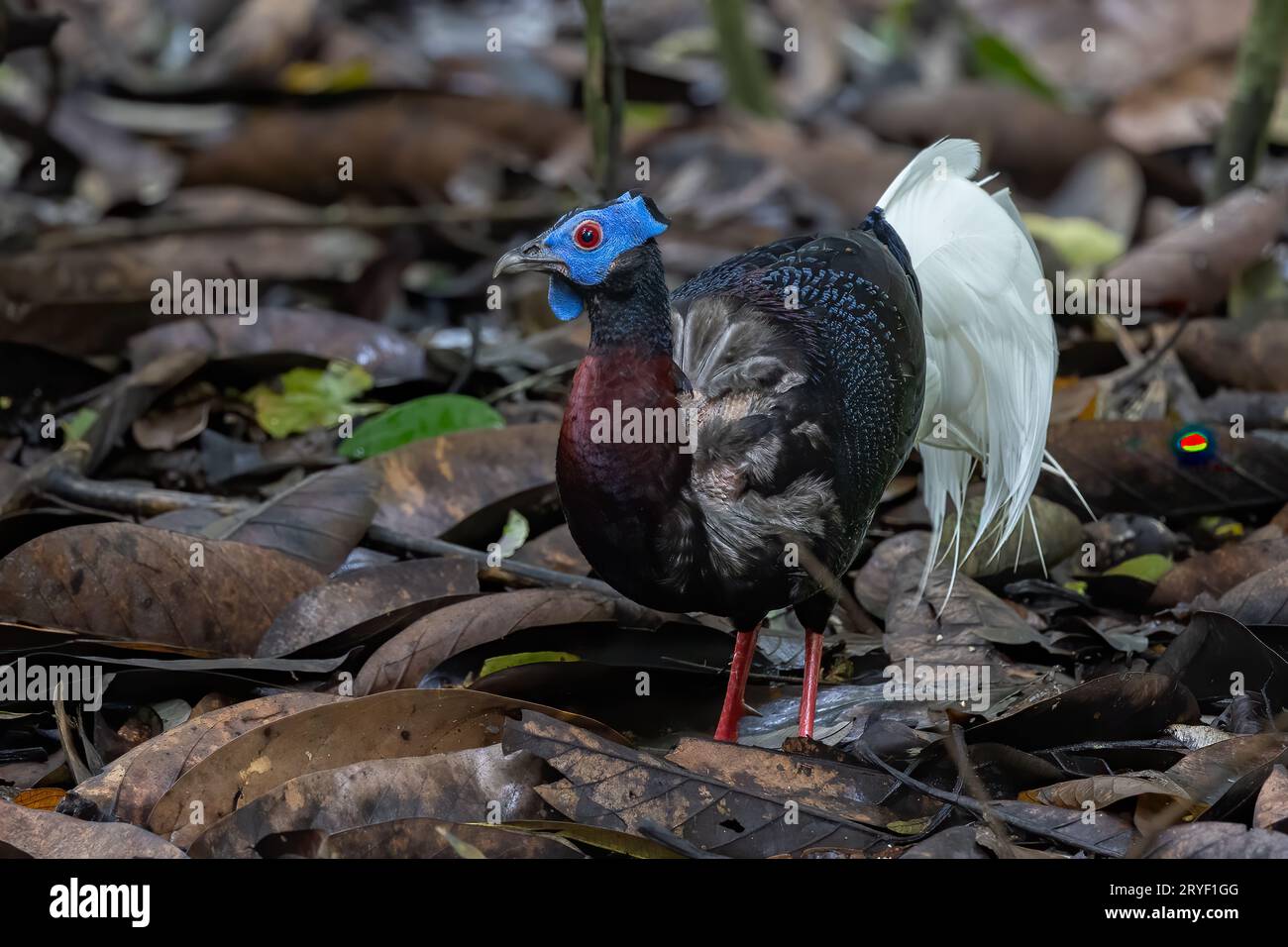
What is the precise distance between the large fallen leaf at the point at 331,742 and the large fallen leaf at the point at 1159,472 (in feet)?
6.73

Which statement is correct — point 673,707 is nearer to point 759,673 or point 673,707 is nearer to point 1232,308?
point 759,673

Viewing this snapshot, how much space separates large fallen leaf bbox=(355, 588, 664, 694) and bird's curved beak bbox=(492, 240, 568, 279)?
848mm

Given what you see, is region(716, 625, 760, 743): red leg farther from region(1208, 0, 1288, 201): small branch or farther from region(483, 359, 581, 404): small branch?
region(1208, 0, 1288, 201): small branch

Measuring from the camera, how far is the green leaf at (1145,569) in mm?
4246

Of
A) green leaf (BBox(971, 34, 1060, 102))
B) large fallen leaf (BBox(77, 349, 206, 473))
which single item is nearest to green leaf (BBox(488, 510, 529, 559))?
large fallen leaf (BBox(77, 349, 206, 473))

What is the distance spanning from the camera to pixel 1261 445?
15.1ft

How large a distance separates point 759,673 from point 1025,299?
132cm

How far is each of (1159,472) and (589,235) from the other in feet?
7.30

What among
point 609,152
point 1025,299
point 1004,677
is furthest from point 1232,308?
point 1004,677

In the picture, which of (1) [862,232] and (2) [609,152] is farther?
(2) [609,152]

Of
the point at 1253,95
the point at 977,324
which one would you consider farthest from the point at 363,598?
the point at 1253,95

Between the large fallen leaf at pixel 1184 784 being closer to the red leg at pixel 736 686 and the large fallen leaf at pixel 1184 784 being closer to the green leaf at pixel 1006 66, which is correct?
the red leg at pixel 736 686
